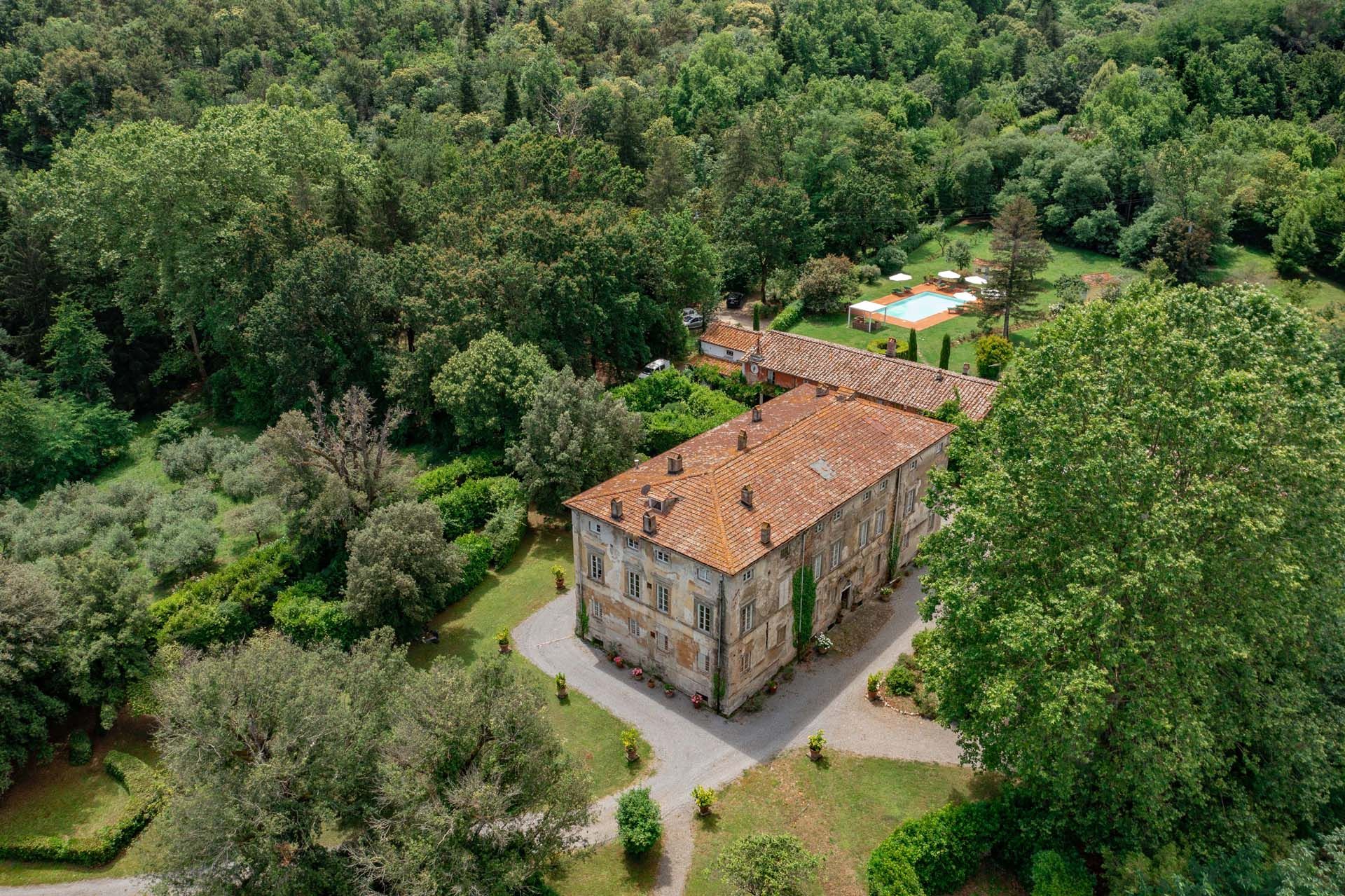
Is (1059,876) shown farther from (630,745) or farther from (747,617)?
(630,745)

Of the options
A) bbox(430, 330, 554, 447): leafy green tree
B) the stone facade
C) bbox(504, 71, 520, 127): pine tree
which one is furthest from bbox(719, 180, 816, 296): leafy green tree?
the stone facade

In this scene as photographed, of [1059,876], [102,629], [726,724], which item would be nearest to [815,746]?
[726,724]

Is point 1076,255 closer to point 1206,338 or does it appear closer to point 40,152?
point 1206,338

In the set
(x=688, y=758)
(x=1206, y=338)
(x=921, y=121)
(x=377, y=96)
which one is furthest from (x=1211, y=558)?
(x=377, y=96)

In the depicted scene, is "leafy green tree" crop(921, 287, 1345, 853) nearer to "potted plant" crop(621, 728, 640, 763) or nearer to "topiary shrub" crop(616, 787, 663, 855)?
"topiary shrub" crop(616, 787, 663, 855)

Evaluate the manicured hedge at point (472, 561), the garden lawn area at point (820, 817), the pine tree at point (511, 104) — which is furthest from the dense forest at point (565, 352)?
the garden lawn area at point (820, 817)
